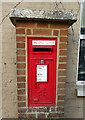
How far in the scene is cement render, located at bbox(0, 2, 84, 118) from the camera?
2490 millimetres

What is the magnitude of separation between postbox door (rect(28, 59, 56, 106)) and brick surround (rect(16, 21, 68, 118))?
0.07 m

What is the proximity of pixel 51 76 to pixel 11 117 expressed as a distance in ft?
5.02

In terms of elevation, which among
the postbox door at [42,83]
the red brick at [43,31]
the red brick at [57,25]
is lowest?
the postbox door at [42,83]

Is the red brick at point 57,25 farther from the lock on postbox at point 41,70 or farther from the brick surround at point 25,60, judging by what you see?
the lock on postbox at point 41,70

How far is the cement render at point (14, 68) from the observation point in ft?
8.17

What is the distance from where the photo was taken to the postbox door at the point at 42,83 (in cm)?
171

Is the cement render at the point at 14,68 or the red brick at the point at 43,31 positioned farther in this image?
the cement render at the point at 14,68

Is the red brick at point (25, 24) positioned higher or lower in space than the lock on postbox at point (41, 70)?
higher

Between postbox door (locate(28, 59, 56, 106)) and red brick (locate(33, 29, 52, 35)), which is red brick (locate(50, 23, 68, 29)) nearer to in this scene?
red brick (locate(33, 29, 52, 35))

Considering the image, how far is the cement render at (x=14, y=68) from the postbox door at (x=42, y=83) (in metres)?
0.92

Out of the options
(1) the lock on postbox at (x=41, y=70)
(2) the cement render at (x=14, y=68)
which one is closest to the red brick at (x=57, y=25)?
(1) the lock on postbox at (x=41, y=70)

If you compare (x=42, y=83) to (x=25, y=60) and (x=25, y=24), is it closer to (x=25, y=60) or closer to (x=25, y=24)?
(x=25, y=60)

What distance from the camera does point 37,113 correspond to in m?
1.87

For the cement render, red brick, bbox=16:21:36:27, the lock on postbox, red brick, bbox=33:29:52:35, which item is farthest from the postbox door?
the cement render
